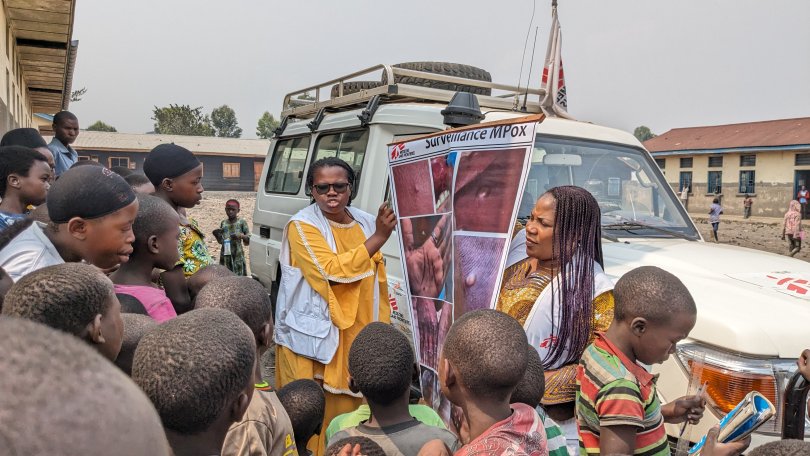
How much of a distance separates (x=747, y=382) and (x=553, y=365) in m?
0.96

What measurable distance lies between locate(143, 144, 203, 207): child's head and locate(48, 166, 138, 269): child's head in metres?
1.00

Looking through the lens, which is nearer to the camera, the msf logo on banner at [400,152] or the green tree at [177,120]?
the msf logo on banner at [400,152]

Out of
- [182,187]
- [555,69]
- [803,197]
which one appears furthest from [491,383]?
[803,197]

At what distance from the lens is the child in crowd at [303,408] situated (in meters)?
2.54

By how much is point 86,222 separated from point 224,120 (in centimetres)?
8841

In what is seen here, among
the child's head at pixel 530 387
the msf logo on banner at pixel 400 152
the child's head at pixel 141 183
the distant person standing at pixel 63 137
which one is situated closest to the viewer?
the child's head at pixel 530 387

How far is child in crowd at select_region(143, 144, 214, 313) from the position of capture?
3.13m

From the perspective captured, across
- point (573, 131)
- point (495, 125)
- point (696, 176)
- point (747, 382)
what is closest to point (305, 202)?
point (573, 131)

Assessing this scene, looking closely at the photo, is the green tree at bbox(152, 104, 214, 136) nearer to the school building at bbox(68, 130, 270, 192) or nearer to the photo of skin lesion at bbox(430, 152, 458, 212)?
the school building at bbox(68, 130, 270, 192)

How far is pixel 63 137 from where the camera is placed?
6.49 meters

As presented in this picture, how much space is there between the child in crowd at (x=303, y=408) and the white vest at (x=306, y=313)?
2.05 ft

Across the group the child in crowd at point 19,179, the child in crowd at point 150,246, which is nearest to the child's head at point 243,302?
the child in crowd at point 150,246

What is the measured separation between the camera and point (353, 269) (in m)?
3.29

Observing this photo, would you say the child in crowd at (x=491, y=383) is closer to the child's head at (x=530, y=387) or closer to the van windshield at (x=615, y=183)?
the child's head at (x=530, y=387)
